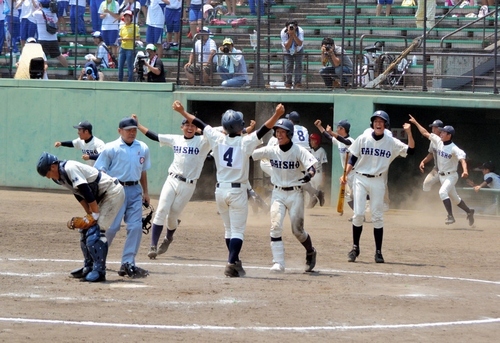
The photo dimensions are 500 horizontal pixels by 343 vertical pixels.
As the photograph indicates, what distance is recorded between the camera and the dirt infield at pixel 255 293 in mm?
8266

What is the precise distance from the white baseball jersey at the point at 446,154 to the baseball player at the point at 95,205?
856 centimetres

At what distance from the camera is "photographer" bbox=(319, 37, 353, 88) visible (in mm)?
20344

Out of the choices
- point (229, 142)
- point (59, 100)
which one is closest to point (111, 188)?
point (229, 142)

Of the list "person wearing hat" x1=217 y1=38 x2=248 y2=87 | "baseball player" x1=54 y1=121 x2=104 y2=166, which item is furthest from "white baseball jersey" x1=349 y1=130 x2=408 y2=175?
"person wearing hat" x1=217 y1=38 x2=248 y2=87

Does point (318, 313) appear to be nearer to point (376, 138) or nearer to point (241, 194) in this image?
point (241, 194)

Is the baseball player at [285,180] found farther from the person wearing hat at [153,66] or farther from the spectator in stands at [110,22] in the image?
the spectator in stands at [110,22]

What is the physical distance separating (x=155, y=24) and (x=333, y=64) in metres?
4.92

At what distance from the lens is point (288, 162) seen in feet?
37.3

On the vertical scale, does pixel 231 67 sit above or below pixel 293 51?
below

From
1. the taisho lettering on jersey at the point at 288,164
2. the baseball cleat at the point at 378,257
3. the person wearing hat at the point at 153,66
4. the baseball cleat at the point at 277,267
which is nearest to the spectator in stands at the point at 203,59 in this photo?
the person wearing hat at the point at 153,66

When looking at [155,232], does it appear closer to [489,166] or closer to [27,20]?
[489,166]

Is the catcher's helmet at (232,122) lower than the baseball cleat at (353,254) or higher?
higher

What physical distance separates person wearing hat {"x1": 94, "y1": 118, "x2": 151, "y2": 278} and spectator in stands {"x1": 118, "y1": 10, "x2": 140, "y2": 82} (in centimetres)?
1135

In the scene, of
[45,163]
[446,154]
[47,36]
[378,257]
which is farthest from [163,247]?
[47,36]
